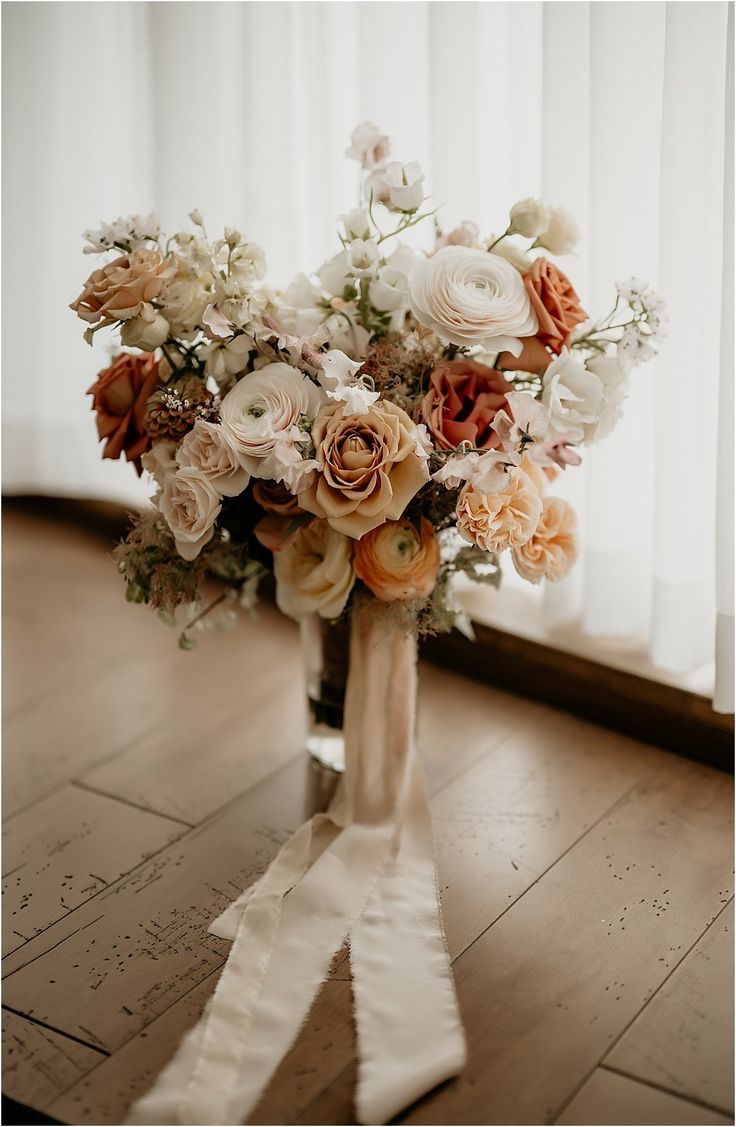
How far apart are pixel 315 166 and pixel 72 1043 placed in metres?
1.13

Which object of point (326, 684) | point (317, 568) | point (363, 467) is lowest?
point (326, 684)

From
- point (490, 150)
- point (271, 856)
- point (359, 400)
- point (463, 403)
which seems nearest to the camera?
point (359, 400)

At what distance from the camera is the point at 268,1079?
96 centimetres

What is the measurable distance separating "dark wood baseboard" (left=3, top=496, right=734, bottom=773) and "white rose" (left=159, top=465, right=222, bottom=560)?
60cm

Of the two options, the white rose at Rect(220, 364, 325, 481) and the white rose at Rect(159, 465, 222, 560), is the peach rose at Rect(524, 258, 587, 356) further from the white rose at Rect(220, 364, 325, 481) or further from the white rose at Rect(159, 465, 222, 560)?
the white rose at Rect(159, 465, 222, 560)

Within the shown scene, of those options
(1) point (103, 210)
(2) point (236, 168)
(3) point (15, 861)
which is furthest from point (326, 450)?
(1) point (103, 210)

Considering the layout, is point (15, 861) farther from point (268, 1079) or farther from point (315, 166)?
point (315, 166)

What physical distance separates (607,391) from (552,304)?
9 cm

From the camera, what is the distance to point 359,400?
99cm

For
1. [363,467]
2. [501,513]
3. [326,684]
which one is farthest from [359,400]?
[326,684]

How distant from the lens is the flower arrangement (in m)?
1.04

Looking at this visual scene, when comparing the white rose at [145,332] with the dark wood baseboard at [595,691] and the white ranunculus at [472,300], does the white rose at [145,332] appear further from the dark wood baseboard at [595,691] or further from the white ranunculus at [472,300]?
the dark wood baseboard at [595,691]

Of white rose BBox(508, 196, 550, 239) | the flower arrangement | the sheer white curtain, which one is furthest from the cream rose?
the sheer white curtain

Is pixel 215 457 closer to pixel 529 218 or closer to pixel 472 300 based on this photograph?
pixel 472 300
